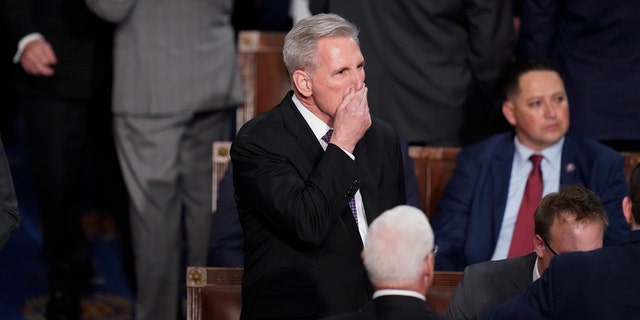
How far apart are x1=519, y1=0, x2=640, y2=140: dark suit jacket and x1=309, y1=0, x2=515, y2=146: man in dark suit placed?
0.14 metres

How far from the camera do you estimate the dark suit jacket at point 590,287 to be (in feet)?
10.2

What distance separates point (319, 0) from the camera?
5.26 m

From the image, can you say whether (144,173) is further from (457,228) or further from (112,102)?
(457,228)

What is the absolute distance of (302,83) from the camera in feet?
11.8

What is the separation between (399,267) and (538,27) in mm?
2510

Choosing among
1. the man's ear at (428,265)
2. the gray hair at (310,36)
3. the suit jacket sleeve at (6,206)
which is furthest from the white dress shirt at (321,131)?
the suit jacket sleeve at (6,206)

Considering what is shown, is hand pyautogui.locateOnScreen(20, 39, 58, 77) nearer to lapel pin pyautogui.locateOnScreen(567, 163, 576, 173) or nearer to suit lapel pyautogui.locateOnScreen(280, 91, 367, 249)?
suit lapel pyautogui.locateOnScreen(280, 91, 367, 249)

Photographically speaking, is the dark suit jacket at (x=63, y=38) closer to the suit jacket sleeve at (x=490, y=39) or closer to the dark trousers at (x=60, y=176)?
the dark trousers at (x=60, y=176)

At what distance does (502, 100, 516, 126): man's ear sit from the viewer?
198 inches

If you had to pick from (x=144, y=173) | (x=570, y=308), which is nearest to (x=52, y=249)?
(x=144, y=173)

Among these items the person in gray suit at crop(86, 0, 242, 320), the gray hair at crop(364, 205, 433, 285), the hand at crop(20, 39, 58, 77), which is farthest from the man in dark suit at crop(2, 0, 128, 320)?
the gray hair at crop(364, 205, 433, 285)

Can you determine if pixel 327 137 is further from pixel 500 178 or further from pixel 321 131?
pixel 500 178

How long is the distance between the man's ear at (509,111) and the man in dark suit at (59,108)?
1640mm

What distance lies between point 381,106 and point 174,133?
82 centimetres
